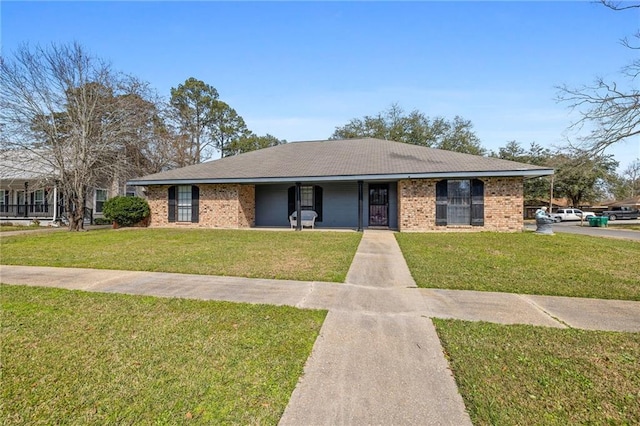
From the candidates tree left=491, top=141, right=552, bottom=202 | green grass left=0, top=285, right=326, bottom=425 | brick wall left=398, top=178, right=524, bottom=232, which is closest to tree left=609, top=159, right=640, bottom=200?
tree left=491, top=141, right=552, bottom=202

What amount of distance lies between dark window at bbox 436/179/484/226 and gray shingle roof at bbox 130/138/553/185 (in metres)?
0.72

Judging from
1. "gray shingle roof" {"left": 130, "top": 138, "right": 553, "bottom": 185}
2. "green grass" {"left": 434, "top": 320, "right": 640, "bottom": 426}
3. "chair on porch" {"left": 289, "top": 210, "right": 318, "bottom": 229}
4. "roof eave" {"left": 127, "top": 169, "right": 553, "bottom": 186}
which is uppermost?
"gray shingle roof" {"left": 130, "top": 138, "right": 553, "bottom": 185}

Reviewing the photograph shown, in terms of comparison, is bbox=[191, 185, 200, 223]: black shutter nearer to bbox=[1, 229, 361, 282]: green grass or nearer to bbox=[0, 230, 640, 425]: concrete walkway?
bbox=[1, 229, 361, 282]: green grass

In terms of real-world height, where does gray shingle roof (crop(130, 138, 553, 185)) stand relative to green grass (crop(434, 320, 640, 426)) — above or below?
above

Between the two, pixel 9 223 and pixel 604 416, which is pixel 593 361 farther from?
pixel 9 223

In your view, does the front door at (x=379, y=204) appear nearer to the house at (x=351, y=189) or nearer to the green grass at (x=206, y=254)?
the house at (x=351, y=189)

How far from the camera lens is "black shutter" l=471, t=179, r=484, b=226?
12.9 m

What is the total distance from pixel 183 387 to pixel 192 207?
1438 centimetres

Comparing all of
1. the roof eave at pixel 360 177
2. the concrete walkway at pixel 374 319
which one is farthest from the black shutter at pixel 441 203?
the concrete walkway at pixel 374 319

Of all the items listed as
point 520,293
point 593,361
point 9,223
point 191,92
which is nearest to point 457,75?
point 520,293

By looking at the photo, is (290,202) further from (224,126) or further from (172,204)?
A: (224,126)

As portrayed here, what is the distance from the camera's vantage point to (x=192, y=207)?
15648 mm

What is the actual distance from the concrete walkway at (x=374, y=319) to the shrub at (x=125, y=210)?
9.22 meters

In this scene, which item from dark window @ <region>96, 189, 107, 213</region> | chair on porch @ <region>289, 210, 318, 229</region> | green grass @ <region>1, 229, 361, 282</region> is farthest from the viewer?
dark window @ <region>96, 189, 107, 213</region>
